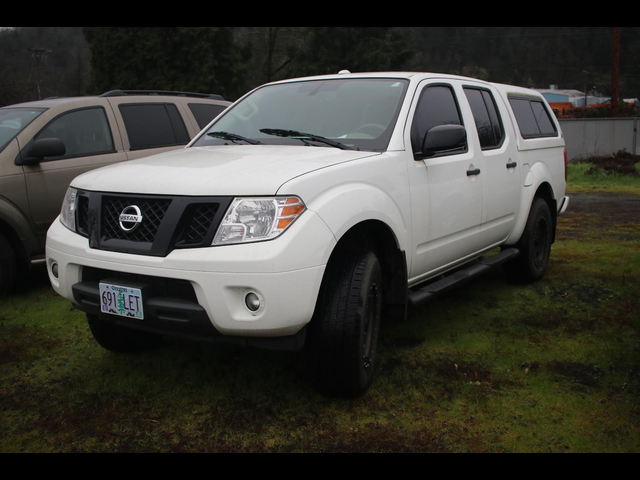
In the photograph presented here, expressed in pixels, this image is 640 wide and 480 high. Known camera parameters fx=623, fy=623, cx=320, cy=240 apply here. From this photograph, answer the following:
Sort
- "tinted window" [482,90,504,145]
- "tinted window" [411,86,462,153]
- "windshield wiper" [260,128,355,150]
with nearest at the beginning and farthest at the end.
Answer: "windshield wiper" [260,128,355,150]
"tinted window" [411,86,462,153]
"tinted window" [482,90,504,145]

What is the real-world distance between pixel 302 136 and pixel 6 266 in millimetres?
3076

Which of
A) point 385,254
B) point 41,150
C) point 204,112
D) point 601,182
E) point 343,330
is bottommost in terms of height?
point 601,182

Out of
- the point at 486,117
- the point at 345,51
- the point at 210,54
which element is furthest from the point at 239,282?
the point at 210,54

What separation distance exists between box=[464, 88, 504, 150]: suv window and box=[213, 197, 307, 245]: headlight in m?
2.47

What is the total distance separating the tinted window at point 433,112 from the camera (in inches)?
162

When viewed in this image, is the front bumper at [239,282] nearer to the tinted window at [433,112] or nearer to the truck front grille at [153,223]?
the truck front grille at [153,223]

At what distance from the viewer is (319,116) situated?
4188 millimetres

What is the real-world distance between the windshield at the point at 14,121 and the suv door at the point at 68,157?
16cm

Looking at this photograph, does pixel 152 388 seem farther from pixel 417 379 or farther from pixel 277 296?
pixel 417 379

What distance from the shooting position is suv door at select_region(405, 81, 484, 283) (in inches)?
158

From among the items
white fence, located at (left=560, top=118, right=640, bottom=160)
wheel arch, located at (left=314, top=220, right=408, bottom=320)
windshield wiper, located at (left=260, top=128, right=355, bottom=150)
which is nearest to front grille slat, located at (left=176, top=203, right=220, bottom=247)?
wheel arch, located at (left=314, top=220, right=408, bottom=320)

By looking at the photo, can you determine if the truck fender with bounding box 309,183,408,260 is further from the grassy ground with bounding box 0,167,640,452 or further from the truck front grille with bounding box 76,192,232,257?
the grassy ground with bounding box 0,167,640,452

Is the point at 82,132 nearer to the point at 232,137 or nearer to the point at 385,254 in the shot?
the point at 232,137

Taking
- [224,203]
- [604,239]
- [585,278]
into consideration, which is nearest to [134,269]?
[224,203]
